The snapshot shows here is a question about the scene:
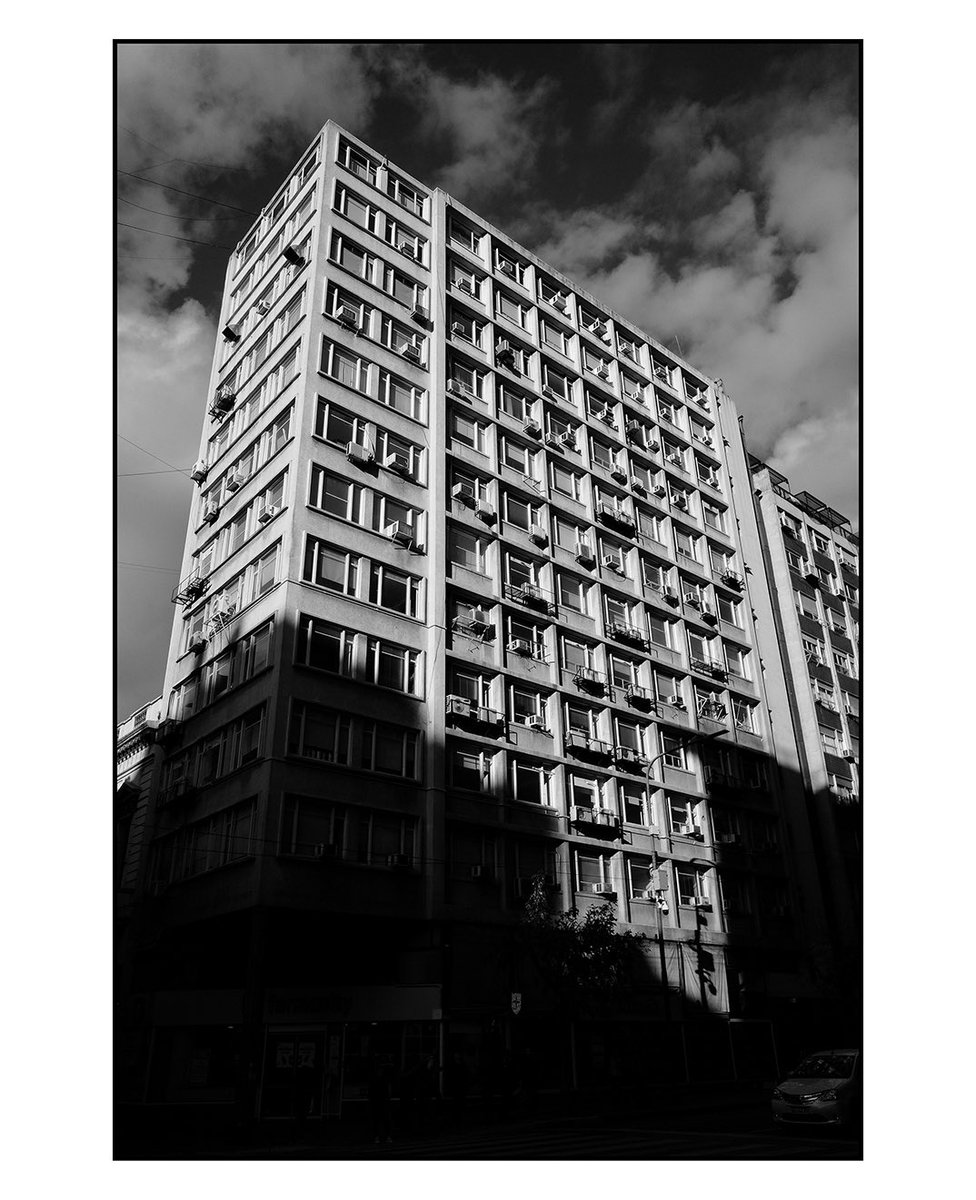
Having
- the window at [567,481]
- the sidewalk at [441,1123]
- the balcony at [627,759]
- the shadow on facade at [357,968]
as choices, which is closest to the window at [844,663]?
the window at [567,481]

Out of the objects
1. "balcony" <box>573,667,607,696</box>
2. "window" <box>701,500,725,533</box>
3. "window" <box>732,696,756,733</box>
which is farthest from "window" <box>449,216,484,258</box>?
"window" <box>732,696,756,733</box>

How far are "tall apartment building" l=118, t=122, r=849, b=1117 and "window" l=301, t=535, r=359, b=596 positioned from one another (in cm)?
12

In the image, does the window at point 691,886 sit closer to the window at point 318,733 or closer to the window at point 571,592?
the window at point 571,592

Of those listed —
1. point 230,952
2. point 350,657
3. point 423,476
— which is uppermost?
point 423,476

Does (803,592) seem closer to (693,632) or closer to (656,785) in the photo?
(693,632)

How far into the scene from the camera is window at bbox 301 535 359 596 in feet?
105

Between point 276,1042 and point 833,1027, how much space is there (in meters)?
28.3

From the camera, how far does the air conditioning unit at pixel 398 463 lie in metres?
36.3

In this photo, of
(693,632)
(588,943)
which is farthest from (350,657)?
(693,632)

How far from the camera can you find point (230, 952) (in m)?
28.8

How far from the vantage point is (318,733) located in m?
29.7

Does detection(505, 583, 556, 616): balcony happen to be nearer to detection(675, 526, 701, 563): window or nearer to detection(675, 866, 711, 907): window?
detection(675, 866, 711, 907): window

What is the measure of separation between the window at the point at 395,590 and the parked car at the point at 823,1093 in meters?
20.6
